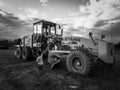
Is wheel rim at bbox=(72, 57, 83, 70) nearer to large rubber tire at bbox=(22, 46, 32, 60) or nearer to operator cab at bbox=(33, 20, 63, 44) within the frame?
operator cab at bbox=(33, 20, 63, 44)

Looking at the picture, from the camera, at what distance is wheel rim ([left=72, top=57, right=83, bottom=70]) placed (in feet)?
18.1

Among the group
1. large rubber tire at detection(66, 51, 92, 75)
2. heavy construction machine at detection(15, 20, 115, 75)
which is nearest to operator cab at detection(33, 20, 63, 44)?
heavy construction machine at detection(15, 20, 115, 75)

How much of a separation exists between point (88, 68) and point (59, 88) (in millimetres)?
1816

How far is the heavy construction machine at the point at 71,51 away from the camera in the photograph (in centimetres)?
530

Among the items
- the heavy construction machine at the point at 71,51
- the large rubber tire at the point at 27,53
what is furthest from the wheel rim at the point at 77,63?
the large rubber tire at the point at 27,53

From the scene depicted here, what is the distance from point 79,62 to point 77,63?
123 mm

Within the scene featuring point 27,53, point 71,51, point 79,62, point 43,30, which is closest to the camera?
point 79,62

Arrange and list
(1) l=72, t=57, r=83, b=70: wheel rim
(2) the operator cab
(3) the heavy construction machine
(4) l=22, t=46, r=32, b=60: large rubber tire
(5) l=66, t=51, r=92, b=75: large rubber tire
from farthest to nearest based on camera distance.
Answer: (4) l=22, t=46, r=32, b=60: large rubber tire < (2) the operator cab < (1) l=72, t=57, r=83, b=70: wheel rim < (3) the heavy construction machine < (5) l=66, t=51, r=92, b=75: large rubber tire

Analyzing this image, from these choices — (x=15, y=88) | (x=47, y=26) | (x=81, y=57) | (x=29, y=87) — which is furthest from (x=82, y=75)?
(x=47, y=26)

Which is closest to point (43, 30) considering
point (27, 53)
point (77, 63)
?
point (27, 53)

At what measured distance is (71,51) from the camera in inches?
240

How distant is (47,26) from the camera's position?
10.3 meters

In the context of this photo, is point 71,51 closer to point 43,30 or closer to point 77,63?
point 77,63

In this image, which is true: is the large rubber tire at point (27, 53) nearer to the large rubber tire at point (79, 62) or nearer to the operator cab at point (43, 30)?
the operator cab at point (43, 30)
